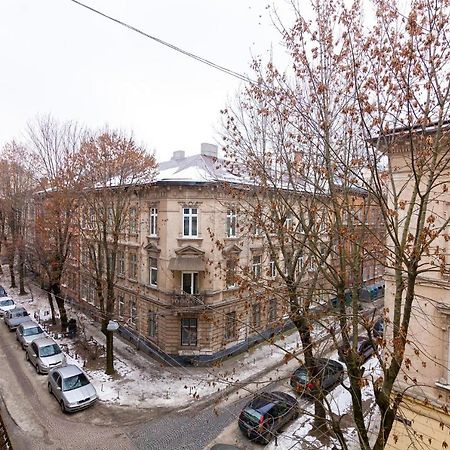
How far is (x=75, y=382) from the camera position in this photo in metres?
14.2

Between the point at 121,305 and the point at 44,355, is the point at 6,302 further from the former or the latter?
the point at 44,355

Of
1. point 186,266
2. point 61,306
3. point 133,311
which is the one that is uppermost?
point 186,266

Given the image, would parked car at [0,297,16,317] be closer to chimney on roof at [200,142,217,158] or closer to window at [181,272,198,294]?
window at [181,272,198,294]

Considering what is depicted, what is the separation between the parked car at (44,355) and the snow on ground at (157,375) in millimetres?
947

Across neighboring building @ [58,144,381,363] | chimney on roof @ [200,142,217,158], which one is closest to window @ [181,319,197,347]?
neighboring building @ [58,144,381,363]

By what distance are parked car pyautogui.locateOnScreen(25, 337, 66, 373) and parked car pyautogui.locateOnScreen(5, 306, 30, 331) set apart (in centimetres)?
504

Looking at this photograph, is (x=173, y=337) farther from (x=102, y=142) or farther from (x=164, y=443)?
(x=102, y=142)

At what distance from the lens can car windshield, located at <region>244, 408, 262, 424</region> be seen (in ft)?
38.7

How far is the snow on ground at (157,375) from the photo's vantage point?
14.7m

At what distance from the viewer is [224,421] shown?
13109mm

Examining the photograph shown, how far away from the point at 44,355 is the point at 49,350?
40 cm

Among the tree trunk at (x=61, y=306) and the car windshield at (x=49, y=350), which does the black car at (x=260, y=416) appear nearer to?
the car windshield at (x=49, y=350)

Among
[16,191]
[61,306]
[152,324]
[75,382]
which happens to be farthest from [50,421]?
[16,191]

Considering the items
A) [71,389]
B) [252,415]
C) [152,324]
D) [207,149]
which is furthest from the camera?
[207,149]
